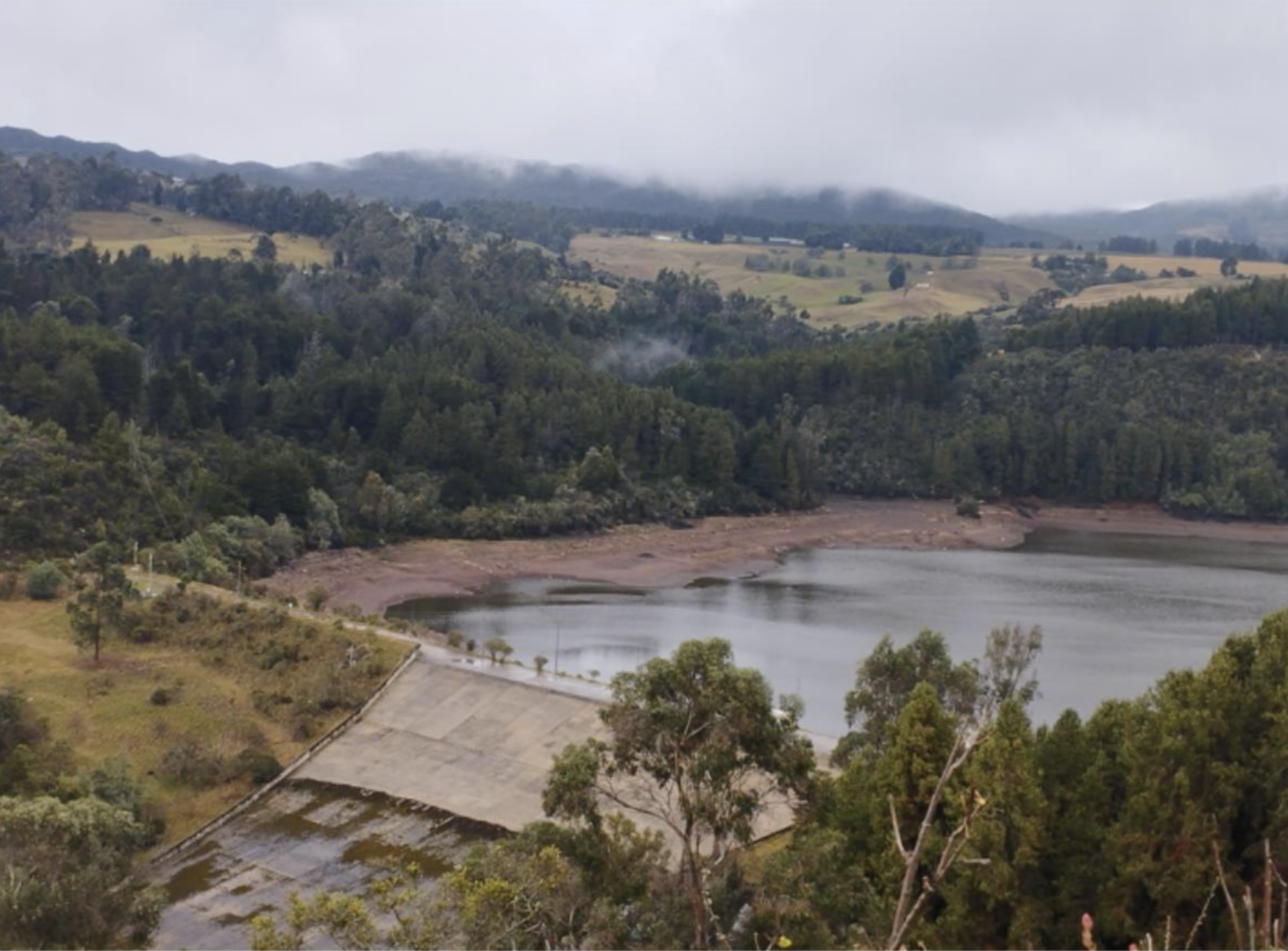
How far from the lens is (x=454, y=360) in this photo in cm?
7488

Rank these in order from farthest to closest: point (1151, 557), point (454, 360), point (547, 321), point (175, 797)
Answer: point (547, 321) → point (454, 360) → point (1151, 557) → point (175, 797)

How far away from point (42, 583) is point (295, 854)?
18.1 m

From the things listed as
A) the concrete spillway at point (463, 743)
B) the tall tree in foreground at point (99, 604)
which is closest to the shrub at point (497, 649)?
the concrete spillway at point (463, 743)

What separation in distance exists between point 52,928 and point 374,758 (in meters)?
15.5

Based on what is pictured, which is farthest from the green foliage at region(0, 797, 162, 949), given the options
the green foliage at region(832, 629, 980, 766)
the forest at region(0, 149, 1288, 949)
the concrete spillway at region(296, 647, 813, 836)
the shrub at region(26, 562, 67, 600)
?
the shrub at region(26, 562, 67, 600)

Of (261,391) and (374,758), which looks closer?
(374,758)

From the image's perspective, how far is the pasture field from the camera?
31.0 metres

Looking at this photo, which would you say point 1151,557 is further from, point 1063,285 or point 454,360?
point 1063,285

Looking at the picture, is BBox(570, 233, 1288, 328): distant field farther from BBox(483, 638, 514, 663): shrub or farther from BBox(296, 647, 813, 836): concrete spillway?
BBox(296, 647, 813, 836): concrete spillway

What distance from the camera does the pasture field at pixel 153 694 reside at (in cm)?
3102

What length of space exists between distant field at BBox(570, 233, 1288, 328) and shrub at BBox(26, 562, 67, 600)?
216 feet

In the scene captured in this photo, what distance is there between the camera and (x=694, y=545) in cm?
6269

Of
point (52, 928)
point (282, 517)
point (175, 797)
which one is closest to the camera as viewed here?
point (52, 928)

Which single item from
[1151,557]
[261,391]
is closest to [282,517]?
[261,391]
